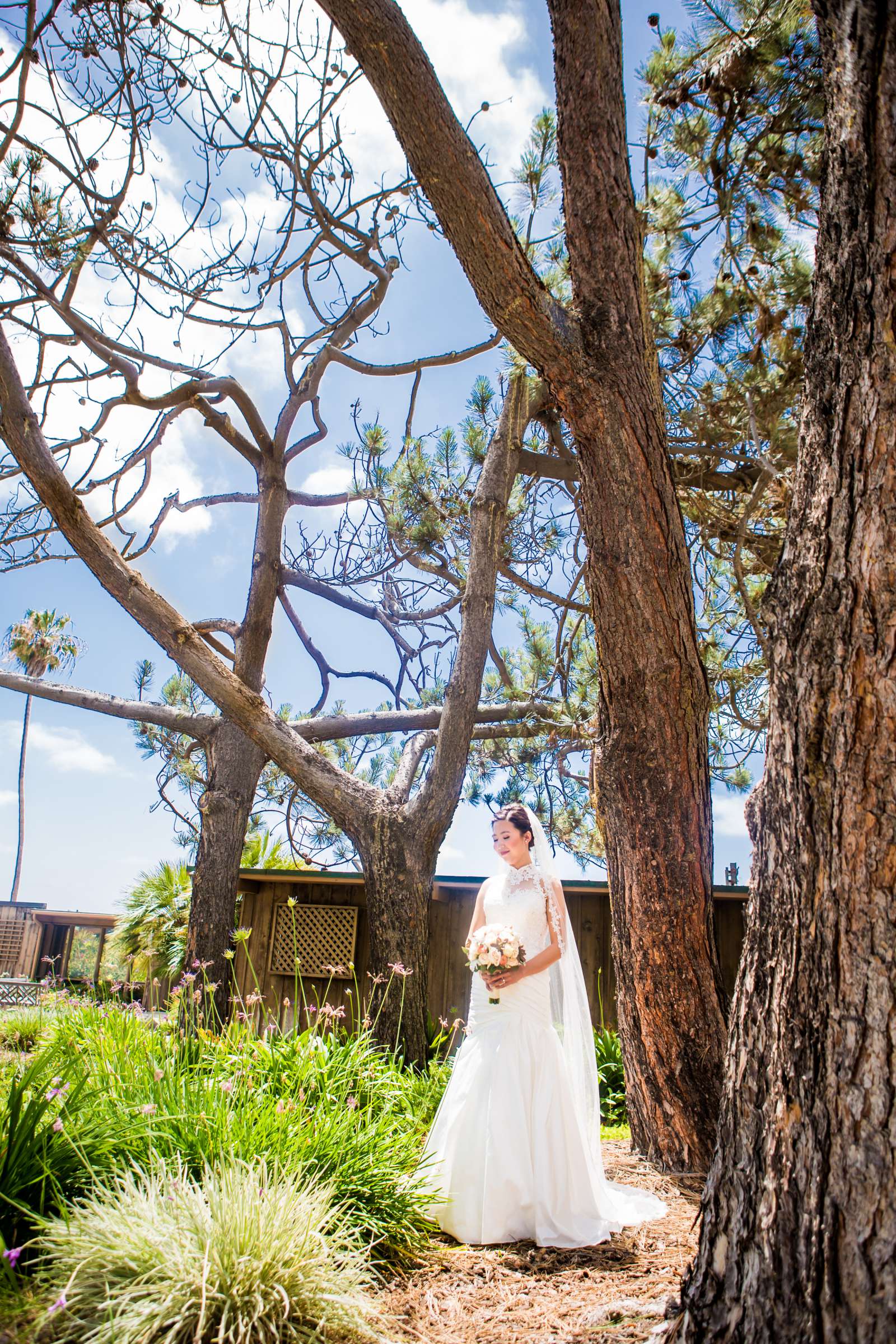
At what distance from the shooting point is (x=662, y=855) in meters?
4.50

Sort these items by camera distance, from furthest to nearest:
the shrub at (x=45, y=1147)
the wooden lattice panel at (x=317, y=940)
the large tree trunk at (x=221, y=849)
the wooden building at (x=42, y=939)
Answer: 1. the wooden building at (x=42, y=939)
2. the wooden lattice panel at (x=317, y=940)
3. the large tree trunk at (x=221, y=849)
4. the shrub at (x=45, y=1147)

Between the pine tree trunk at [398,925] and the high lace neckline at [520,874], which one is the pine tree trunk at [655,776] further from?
the pine tree trunk at [398,925]

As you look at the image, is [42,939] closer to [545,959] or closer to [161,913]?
[161,913]

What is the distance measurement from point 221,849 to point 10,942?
14.8m

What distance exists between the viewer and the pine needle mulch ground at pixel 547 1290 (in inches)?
106

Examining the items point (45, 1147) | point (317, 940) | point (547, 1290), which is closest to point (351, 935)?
point (317, 940)

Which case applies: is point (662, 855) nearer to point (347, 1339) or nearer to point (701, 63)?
point (347, 1339)

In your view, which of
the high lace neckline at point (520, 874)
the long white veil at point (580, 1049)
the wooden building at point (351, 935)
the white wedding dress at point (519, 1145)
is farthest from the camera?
the wooden building at point (351, 935)

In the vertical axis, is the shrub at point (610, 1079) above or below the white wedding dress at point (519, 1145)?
below

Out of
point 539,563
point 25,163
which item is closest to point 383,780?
point 539,563

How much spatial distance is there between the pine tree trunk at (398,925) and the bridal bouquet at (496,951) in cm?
181

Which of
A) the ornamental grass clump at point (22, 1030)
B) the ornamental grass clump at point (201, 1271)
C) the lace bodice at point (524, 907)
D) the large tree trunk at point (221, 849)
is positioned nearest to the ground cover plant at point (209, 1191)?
the ornamental grass clump at point (201, 1271)

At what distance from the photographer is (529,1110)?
4.13 metres

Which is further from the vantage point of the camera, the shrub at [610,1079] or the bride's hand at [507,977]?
the shrub at [610,1079]
